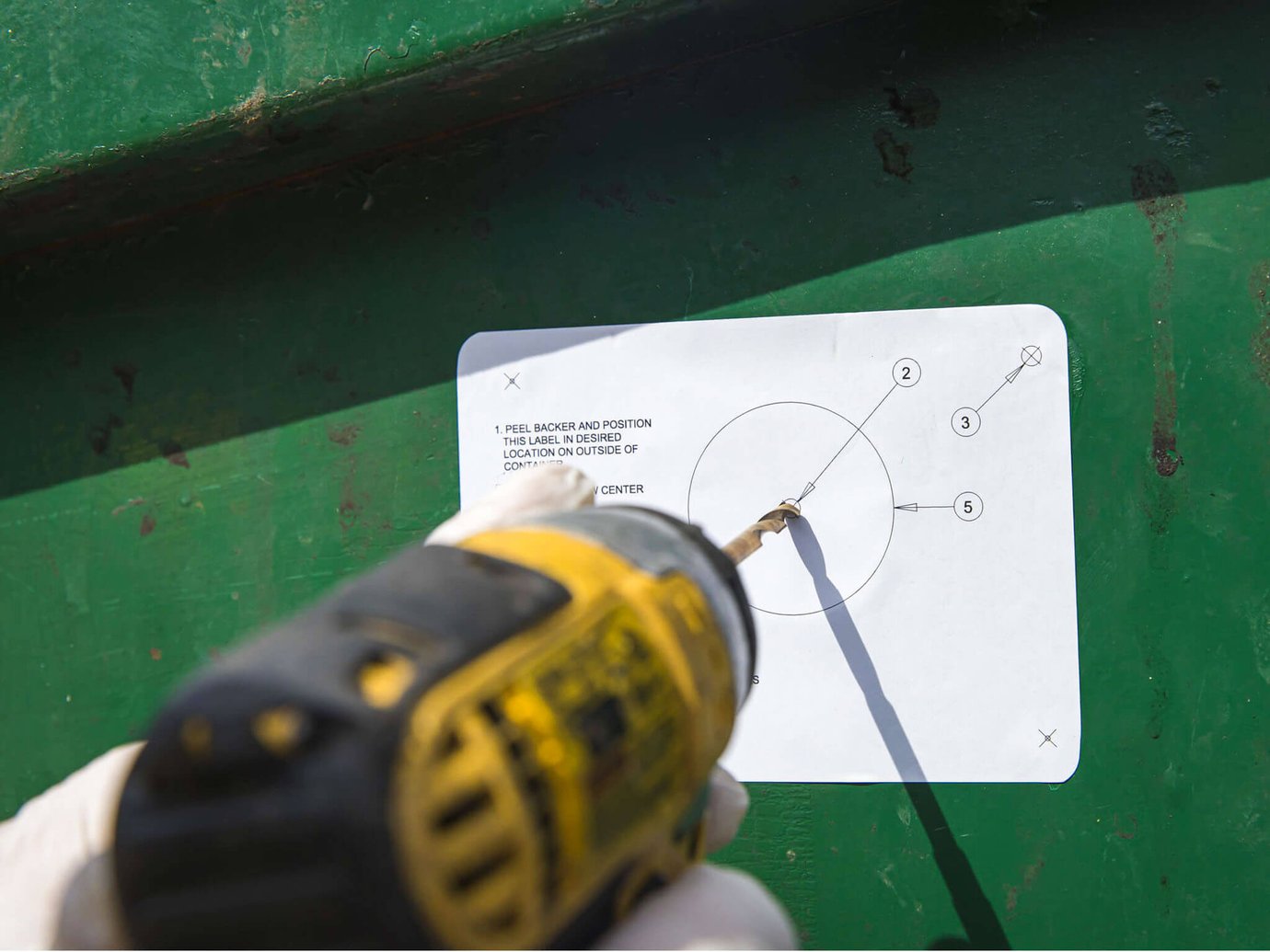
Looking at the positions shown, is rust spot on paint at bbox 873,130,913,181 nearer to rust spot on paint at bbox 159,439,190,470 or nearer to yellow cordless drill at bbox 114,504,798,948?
yellow cordless drill at bbox 114,504,798,948

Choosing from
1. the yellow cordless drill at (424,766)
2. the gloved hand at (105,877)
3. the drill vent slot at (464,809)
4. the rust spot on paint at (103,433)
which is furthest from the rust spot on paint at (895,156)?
the rust spot on paint at (103,433)

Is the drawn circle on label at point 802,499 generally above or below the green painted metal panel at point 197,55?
below

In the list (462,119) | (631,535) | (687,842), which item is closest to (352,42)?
(462,119)

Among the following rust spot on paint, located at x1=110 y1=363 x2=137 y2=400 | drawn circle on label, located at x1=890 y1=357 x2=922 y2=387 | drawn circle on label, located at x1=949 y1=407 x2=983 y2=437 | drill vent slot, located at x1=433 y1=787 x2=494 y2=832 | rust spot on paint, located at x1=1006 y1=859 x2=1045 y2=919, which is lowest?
rust spot on paint, located at x1=1006 y1=859 x2=1045 y2=919

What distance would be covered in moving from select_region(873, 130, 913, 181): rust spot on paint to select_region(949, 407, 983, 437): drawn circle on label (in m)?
0.20

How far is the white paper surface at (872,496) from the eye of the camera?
708mm

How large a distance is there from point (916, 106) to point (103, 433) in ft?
2.66

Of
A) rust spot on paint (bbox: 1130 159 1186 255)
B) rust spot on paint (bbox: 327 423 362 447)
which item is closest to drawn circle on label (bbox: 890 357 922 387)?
rust spot on paint (bbox: 1130 159 1186 255)

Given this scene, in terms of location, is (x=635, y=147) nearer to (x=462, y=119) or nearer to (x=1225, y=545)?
(x=462, y=119)

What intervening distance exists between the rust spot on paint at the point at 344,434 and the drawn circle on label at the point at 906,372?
1.60 feet

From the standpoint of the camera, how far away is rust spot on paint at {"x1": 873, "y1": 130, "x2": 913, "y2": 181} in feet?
2.34

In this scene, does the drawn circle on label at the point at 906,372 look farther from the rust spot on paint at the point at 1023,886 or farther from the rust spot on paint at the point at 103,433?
the rust spot on paint at the point at 103,433

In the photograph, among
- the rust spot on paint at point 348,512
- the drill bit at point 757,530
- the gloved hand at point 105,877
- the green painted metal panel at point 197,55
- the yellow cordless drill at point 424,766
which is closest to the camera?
the yellow cordless drill at point 424,766

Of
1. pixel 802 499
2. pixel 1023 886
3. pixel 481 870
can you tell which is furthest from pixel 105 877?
pixel 1023 886
